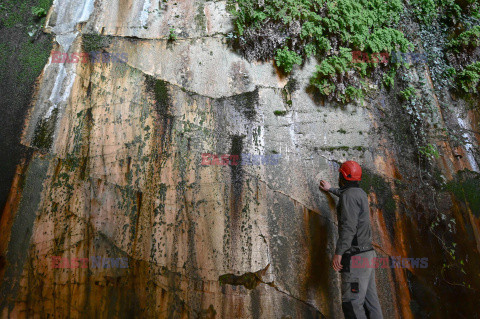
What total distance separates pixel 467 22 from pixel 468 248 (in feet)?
16.1

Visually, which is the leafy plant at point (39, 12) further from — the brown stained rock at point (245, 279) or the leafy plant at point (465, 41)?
the leafy plant at point (465, 41)

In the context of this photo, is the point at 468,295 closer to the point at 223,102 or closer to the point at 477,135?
the point at 477,135

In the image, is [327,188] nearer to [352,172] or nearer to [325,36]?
[352,172]

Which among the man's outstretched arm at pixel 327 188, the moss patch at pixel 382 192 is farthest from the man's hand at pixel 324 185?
the moss patch at pixel 382 192

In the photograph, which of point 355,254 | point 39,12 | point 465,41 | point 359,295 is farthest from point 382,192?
point 39,12

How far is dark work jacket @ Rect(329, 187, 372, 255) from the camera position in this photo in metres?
3.54

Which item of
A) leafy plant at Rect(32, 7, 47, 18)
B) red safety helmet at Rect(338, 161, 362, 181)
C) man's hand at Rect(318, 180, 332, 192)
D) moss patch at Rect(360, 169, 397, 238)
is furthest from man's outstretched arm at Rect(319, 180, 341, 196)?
leafy plant at Rect(32, 7, 47, 18)

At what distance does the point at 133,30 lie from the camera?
15.8 ft

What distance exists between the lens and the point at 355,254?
3.58 m

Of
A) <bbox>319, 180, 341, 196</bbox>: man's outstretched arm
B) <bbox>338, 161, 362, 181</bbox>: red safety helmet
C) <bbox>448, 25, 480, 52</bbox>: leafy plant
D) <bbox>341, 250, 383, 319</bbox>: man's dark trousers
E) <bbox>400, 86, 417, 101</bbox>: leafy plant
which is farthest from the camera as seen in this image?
<bbox>448, 25, 480, 52</bbox>: leafy plant

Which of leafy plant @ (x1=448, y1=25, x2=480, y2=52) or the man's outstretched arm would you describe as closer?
the man's outstretched arm

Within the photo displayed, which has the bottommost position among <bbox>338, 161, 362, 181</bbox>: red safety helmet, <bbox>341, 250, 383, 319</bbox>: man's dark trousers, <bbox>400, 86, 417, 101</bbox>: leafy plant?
<bbox>341, 250, 383, 319</bbox>: man's dark trousers

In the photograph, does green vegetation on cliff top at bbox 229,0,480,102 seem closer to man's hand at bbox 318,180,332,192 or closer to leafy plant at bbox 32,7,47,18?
man's hand at bbox 318,180,332,192

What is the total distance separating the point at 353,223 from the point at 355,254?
1.32 feet
